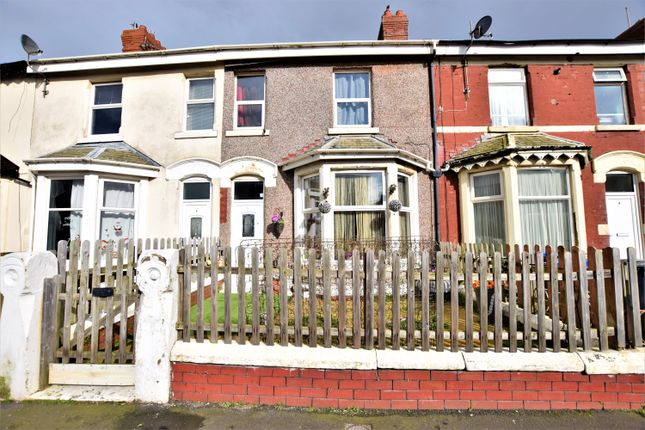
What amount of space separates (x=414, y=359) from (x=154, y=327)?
2486 millimetres

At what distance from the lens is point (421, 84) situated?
859 centimetres

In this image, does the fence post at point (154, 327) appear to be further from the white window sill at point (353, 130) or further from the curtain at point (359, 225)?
the white window sill at point (353, 130)

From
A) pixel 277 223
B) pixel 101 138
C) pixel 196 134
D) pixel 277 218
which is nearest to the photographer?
pixel 277 218

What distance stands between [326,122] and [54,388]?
738 cm

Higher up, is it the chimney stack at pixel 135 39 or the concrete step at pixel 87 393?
the chimney stack at pixel 135 39

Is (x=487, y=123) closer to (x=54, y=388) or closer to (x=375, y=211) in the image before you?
(x=375, y=211)

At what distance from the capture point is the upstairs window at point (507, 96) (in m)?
8.66

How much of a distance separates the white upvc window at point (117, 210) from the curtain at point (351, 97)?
19.5 ft

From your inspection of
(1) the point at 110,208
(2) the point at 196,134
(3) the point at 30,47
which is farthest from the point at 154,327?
(3) the point at 30,47

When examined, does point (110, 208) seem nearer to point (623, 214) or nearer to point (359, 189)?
point (359, 189)

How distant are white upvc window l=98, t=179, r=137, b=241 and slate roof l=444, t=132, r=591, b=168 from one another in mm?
8452

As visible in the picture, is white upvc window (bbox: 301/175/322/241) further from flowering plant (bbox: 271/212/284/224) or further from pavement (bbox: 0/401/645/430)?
pavement (bbox: 0/401/645/430)

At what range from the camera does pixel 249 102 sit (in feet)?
28.7

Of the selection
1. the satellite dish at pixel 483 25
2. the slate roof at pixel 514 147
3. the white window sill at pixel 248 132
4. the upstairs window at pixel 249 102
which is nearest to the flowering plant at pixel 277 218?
the white window sill at pixel 248 132
